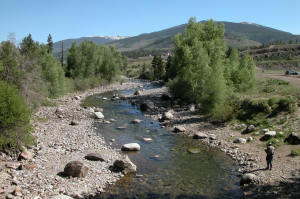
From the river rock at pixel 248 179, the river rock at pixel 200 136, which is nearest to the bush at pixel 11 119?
the river rock at pixel 248 179

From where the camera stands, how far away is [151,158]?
68.1ft

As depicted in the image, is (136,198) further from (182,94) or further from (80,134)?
(182,94)

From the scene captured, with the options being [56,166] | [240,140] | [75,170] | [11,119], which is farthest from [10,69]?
[240,140]

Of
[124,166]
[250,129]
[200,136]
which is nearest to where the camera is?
[124,166]

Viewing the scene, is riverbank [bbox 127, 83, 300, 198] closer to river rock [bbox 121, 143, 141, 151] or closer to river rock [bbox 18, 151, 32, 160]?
river rock [bbox 121, 143, 141, 151]

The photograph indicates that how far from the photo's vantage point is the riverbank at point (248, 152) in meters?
14.9

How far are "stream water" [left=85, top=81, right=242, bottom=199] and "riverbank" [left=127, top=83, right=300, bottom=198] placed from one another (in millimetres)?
1050

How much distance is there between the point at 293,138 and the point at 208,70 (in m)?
18.8

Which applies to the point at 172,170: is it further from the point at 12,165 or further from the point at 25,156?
the point at 12,165

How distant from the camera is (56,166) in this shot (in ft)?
55.7

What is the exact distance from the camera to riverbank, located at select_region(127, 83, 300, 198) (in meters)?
14.9

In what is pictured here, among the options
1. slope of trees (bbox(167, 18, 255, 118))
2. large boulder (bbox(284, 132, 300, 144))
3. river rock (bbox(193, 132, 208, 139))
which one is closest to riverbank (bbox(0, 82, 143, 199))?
river rock (bbox(193, 132, 208, 139))

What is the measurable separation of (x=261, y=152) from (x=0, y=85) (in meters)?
19.5

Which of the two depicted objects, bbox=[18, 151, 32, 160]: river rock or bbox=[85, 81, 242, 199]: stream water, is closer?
bbox=[85, 81, 242, 199]: stream water
